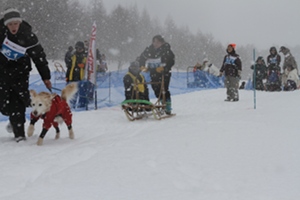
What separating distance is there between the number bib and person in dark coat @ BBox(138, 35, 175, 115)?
313 centimetres

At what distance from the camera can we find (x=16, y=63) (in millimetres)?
4887

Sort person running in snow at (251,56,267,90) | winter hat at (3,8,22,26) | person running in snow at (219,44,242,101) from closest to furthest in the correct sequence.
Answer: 1. winter hat at (3,8,22,26)
2. person running in snow at (219,44,242,101)
3. person running in snow at (251,56,267,90)

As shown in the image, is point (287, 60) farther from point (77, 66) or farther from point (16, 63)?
point (16, 63)

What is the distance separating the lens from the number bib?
4723 mm

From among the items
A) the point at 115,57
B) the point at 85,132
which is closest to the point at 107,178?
the point at 85,132

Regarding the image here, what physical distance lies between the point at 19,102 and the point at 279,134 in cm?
338

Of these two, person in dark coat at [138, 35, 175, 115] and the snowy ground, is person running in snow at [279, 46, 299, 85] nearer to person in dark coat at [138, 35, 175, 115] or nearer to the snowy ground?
person in dark coat at [138, 35, 175, 115]

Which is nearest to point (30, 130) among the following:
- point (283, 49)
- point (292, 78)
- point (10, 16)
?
point (10, 16)

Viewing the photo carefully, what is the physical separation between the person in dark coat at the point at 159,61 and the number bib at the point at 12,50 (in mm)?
3132

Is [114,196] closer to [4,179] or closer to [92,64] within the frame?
[4,179]

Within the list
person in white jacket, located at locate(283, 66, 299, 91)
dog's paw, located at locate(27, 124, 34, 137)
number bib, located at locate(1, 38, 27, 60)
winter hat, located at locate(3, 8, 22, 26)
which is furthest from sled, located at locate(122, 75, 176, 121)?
person in white jacket, located at locate(283, 66, 299, 91)

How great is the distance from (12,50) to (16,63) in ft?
0.66

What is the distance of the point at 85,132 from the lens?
233 inches

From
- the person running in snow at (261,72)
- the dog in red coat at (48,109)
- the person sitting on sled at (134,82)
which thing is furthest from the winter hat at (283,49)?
the dog in red coat at (48,109)
